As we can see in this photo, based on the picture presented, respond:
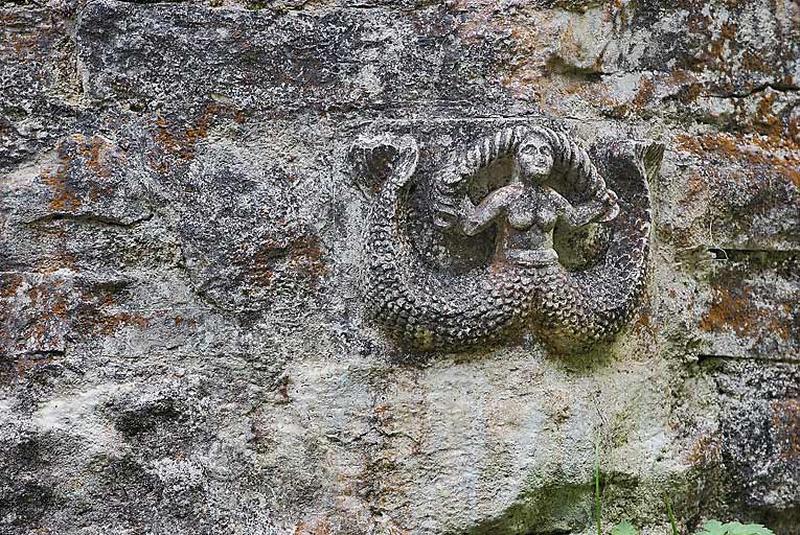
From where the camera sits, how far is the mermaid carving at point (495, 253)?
5.09ft

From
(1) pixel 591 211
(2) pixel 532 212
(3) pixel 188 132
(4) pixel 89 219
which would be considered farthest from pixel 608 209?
(4) pixel 89 219

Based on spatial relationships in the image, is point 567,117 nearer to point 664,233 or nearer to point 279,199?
point 664,233

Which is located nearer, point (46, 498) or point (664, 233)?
point (46, 498)

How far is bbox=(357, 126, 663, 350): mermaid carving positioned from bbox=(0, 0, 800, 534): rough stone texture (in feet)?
0.13

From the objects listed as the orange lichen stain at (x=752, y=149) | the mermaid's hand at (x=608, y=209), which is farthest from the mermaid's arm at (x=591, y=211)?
the orange lichen stain at (x=752, y=149)

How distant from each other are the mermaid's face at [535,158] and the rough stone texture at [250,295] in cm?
7

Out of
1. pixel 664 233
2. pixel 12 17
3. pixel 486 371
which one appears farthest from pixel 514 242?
pixel 12 17

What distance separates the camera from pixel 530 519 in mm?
1605

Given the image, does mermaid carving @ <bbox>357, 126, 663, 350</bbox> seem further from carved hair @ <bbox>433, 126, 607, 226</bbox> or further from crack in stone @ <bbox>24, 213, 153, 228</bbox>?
crack in stone @ <bbox>24, 213, 153, 228</bbox>

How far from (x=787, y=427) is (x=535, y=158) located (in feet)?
2.24

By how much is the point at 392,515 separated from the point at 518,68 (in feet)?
2.27

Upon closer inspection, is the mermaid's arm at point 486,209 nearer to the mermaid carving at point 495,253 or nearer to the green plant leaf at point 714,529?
the mermaid carving at point 495,253

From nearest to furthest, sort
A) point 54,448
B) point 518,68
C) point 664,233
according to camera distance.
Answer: point 54,448 < point 518,68 < point 664,233

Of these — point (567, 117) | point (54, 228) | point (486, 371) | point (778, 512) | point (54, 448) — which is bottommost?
point (778, 512)
